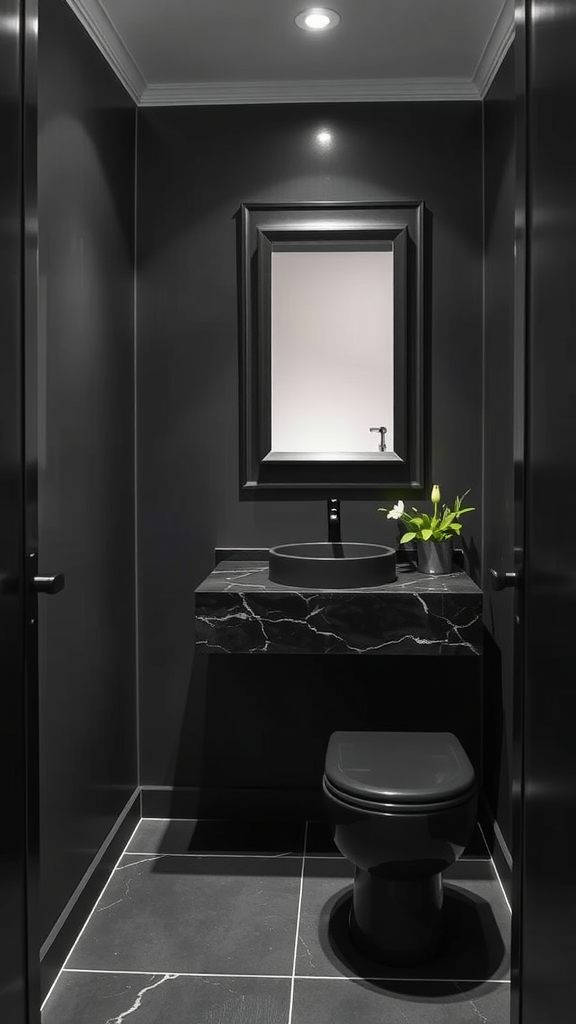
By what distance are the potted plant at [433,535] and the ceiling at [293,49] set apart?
1.31 m

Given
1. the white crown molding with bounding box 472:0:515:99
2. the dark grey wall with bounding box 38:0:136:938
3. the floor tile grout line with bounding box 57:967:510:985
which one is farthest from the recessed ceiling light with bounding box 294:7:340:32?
the floor tile grout line with bounding box 57:967:510:985

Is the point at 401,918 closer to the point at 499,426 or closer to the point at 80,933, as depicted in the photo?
the point at 80,933

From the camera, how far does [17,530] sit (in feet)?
4.50

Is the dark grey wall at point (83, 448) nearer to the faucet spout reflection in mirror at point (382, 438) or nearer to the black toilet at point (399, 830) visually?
the black toilet at point (399, 830)

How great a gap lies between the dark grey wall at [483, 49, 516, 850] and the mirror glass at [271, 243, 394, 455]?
0.34 meters

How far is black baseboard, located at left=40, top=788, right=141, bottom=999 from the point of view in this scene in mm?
1963

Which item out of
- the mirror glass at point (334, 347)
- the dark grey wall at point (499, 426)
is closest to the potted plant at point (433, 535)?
the dark grey wall at point (499, 426)

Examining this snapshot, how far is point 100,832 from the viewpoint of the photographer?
8.05ft

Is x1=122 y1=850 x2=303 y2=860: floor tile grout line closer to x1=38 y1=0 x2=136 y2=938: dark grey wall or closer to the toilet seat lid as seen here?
x1=38 y1=0 x2=136 y2=938: dark grey wall

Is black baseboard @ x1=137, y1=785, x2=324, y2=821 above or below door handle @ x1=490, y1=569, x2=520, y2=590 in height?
below

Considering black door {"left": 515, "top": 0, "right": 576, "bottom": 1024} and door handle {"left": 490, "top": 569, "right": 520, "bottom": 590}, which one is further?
door handle {"left": 490, "top": 569, "right": 520, "bottom": 590}

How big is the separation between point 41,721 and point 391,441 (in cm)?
147

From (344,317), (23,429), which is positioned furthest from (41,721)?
(344,317)

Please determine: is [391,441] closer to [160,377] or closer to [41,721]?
[160,377]
